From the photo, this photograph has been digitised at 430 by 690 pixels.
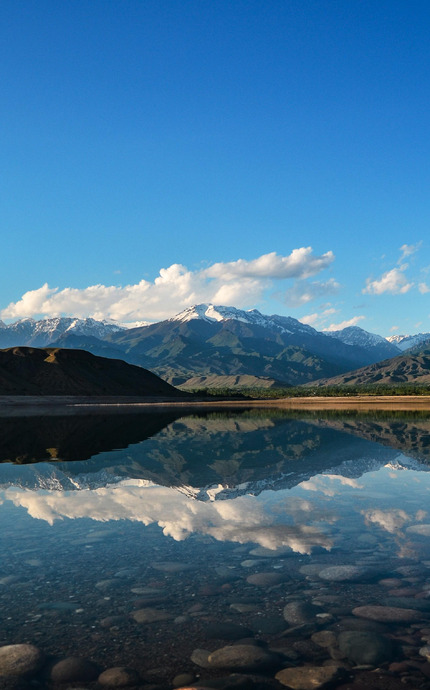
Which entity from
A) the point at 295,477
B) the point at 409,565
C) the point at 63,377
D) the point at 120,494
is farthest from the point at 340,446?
the point at 63,377

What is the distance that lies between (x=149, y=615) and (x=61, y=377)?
167956 millimetres

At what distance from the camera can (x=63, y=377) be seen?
17225cm

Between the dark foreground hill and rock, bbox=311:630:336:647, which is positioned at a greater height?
the dark foreground hill

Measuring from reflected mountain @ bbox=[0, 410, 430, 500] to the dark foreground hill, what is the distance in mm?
101048

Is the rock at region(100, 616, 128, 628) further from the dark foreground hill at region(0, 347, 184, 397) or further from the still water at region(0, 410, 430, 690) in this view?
the dark foreground hill at region(0, 347, 184, 397)

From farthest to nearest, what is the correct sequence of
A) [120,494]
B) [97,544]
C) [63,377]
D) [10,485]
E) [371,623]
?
1. [63,377]
2. [10,485]
3. [120,494]
4. [97,544]
5. [371,623]

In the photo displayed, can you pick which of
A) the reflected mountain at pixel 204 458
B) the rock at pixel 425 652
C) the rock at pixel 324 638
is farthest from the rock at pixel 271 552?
the reflected mountain at pixel 204 458

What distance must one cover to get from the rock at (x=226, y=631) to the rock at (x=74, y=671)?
101 inches

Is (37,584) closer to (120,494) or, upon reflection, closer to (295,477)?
(120,494)

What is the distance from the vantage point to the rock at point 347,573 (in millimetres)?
14047

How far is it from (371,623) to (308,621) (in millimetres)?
1394

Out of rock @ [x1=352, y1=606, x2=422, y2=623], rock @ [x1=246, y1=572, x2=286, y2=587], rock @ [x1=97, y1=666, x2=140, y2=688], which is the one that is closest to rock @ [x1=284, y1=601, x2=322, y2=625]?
rock @ [x1=352, y1=606, x2=422, y2=623]

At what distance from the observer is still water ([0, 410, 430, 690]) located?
9727 mm

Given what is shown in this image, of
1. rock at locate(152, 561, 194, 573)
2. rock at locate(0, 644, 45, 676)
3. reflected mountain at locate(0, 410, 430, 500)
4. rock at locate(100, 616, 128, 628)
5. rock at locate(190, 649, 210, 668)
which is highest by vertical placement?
rock at locate(0, 644, 45, 676)
